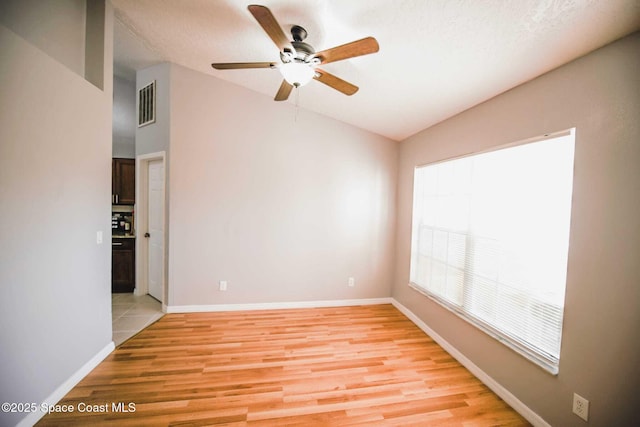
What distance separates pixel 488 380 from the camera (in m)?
1.97

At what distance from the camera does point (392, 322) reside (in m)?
3.04

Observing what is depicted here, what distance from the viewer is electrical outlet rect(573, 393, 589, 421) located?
1.35 meters

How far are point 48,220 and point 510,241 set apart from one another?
346 cm

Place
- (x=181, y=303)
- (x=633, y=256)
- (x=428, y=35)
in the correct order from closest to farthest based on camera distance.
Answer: (x=633, y=256)
(x=428, y=35)
(x=181, y=303)

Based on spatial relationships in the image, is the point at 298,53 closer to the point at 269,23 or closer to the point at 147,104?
the point at 269,23

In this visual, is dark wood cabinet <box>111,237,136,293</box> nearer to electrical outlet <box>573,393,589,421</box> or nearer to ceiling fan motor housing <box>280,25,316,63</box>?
ceiling fan motor housing <box>280,25,316,63</box>

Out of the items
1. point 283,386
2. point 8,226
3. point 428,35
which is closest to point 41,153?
point 8,226

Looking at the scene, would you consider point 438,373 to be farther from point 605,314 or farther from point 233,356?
point 233,356

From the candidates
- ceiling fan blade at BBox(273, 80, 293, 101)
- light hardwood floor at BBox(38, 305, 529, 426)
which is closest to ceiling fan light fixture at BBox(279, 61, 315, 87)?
ceiling fan blade at BBox(273, 80, 293, 101)

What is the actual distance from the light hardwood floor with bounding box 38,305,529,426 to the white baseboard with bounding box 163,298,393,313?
0.23 m

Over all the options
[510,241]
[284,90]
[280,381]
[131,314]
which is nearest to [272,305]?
[280,381]

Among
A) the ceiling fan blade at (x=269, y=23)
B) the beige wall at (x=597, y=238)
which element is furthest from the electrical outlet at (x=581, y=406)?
the ceiling fan blade at (x=269, y=23)

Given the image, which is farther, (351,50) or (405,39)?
(405,39)

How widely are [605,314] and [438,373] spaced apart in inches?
52.4
